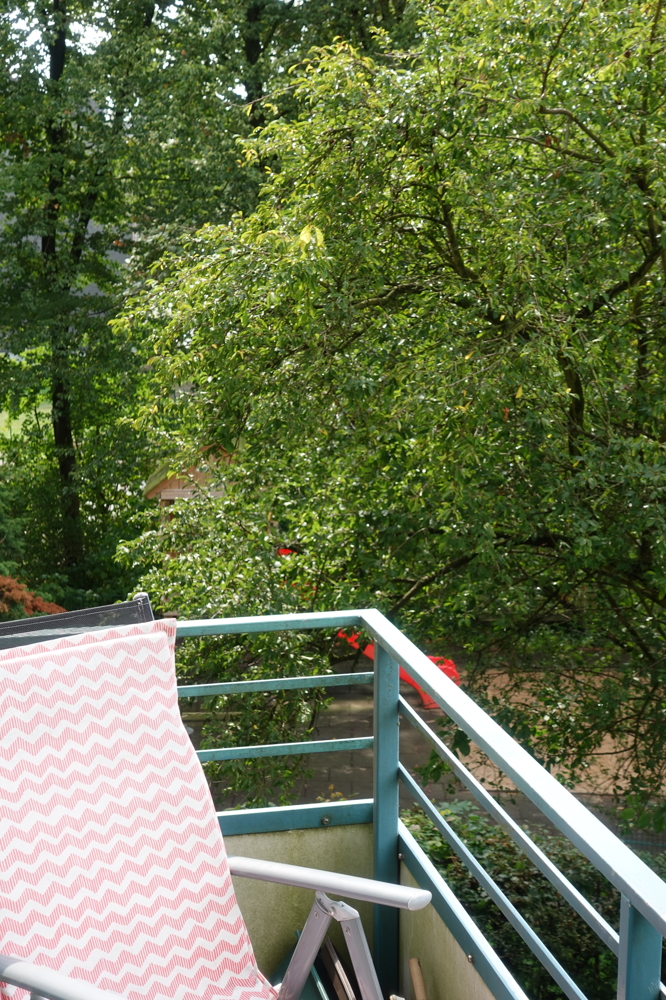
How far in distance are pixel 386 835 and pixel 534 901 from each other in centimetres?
347

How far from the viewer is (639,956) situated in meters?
0.94

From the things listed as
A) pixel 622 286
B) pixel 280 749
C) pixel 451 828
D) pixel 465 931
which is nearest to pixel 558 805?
pixel 465 931

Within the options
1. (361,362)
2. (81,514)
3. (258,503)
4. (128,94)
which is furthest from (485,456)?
(81,514)

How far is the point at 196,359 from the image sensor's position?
18.1ft

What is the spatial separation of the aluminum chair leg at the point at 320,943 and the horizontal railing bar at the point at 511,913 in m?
0.23

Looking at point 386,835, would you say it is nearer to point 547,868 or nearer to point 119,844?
point 119,844

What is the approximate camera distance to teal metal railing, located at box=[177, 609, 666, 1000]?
951 mm

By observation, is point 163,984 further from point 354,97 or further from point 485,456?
point 354,97

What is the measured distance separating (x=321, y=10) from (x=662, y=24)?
639cm

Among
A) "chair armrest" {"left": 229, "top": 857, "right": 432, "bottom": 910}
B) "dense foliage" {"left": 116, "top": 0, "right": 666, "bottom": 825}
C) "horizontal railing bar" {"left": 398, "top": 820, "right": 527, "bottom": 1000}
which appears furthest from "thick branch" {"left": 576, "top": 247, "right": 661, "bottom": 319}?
"chair armrest" {"left": 229, "top": 857, "right": 432, "bottom": 910}

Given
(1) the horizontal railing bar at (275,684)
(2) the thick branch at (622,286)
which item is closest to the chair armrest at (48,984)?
(1) the horizontal railing bar at (275,684)

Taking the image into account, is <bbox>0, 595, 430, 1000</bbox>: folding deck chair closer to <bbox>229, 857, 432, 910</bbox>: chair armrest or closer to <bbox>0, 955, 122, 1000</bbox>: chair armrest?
<bbox>229, 857, 432, 910</bbox>: chair armrest

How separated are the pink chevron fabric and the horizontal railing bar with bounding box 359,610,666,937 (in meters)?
0.57

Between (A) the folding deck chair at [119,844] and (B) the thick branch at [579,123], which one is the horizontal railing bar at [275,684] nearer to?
(A) the folding deck chair at [119,844]
